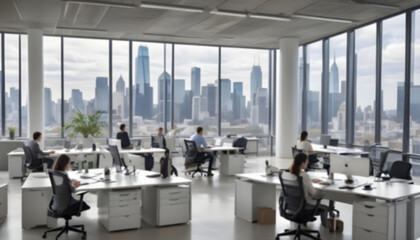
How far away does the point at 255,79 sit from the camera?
1709 cm

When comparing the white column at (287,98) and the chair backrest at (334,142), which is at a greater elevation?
the white column at (287,98)

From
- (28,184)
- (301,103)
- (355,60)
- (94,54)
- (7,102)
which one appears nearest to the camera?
(28,184)

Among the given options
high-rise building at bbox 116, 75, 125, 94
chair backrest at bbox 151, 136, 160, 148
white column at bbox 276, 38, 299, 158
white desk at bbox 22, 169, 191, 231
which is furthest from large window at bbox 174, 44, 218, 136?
white desk at bbox 22, 169, 191, 231

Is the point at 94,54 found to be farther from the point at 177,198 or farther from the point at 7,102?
the point at 177,198

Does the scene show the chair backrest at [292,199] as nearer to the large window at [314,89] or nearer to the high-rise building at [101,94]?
the large window at [314,89]

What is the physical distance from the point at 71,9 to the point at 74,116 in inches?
193

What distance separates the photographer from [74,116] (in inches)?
570

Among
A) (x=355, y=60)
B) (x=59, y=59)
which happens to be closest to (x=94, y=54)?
(x=59, y=59)

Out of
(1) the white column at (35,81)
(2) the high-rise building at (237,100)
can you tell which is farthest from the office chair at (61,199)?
(2) the high-rise building at (237,100)

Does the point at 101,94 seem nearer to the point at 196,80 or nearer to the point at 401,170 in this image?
the point at 196,80

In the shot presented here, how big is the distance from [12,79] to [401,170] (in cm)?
1208

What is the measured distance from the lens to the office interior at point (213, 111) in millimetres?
6391

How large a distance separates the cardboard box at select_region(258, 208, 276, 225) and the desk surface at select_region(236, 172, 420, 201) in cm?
48

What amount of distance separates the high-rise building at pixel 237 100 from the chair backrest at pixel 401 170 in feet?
32.0
